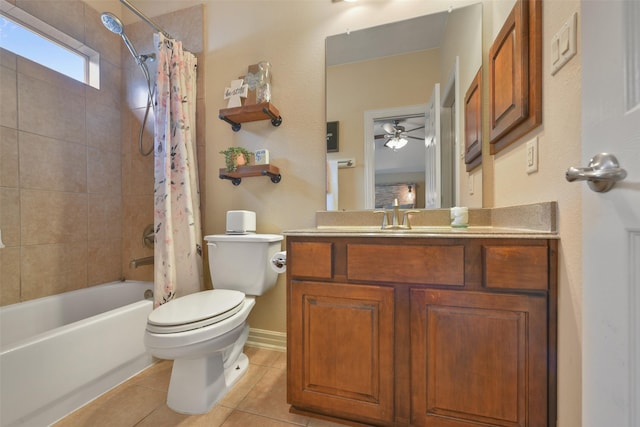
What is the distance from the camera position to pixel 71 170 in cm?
176

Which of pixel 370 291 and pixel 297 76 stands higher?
pixel 297 76

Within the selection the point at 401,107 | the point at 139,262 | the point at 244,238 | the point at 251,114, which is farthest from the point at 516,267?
the point at 139,262

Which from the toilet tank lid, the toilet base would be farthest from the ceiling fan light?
the toilet base

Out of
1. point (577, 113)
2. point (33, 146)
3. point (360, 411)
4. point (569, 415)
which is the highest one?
point (33, 146)

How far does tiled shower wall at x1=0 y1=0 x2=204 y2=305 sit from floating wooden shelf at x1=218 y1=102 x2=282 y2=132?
0.32 meters

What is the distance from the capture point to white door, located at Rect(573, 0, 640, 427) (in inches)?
15.7

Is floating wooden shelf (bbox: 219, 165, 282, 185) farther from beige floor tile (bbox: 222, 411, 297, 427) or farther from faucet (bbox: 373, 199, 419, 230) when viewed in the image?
beige floor tile (bbox: 222, 411, 297, 427)

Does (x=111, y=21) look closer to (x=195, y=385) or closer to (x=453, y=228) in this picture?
(x=195, y=385)

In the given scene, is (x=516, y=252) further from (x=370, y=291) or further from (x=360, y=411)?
(x=360, y=411)

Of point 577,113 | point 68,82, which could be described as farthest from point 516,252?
point 68,82

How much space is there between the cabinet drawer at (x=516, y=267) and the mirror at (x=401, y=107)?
0.60 m

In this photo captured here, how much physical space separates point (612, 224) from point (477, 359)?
670 mm

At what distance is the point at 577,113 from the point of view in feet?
2.40

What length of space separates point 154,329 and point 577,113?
1664 millimetres
